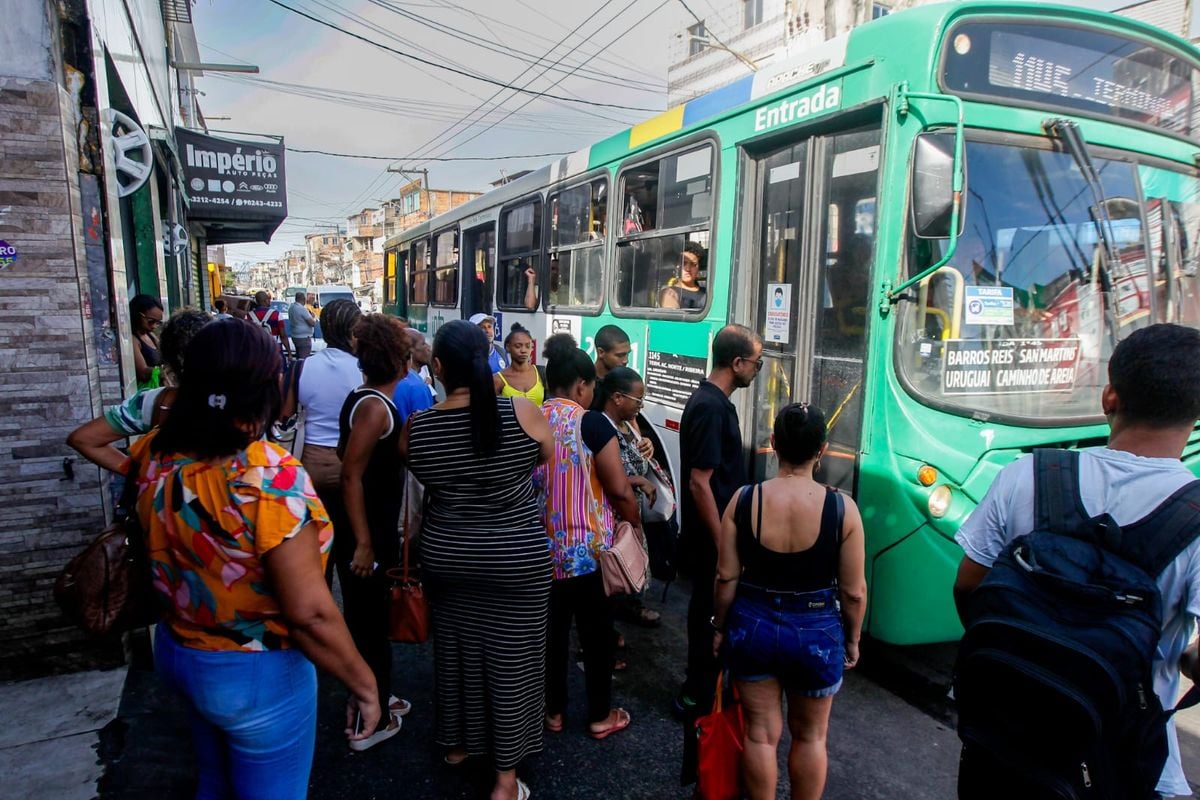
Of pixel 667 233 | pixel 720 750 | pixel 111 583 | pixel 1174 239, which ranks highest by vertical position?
pixel 667 233

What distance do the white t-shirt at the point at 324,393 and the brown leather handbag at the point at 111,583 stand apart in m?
1.25

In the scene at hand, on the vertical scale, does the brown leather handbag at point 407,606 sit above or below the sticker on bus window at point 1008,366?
below

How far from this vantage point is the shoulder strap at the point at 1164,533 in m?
1.52

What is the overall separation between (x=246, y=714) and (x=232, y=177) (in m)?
13.0

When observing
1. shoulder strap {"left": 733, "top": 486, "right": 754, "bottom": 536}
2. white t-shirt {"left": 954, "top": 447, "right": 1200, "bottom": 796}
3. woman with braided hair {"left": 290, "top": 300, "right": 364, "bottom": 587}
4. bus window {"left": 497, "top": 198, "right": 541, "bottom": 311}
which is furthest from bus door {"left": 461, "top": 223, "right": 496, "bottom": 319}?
white t-shirt {"left": 954, "top": 447, "right": 1200, "bottom": 796}

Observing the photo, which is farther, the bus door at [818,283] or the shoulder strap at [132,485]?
the bus door at [818,283]

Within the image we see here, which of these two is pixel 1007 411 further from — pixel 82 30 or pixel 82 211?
pixel 82 30

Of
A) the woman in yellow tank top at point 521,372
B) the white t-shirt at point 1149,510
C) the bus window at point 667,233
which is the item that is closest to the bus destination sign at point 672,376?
the bus window at point 667,233

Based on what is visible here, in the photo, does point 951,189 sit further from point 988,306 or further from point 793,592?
point 793,592

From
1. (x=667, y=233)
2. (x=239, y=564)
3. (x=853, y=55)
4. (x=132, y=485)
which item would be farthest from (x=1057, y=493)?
(x=667, y=233)

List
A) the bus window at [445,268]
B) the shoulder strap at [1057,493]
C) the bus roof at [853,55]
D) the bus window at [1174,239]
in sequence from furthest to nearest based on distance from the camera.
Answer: the bus window at [445,268], the bus window at [1174,239], the bus roof at [853,55], the shoulder strap at [1057,493]

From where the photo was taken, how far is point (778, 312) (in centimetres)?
425

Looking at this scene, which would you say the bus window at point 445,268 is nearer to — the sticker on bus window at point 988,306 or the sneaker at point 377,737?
the sneaker at point 377,737

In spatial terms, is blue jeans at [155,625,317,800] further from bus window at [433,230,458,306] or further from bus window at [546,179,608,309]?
bus window at [433,230,458,306]
